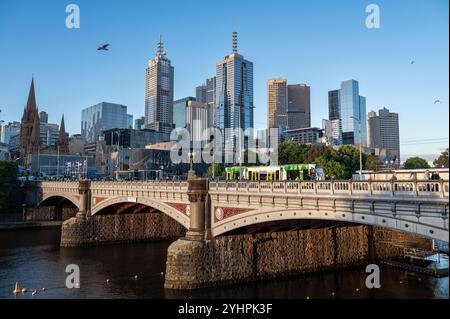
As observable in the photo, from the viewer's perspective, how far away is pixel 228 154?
198250 millimetres

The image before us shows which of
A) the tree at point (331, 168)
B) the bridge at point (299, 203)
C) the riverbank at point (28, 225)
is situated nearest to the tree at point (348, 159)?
the tree at point (331, 168)

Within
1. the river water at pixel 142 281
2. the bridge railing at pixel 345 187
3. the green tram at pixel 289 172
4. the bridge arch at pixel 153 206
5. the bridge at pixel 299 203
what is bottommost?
the river water at pixel 142 281

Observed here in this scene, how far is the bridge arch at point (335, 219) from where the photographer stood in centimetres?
2069

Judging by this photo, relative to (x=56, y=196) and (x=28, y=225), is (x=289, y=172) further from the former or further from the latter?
(x=56, y=196)

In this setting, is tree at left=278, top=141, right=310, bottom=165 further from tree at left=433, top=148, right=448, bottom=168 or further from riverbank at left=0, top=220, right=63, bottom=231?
riverbank at left=0, top=220, right=63, bottom=231

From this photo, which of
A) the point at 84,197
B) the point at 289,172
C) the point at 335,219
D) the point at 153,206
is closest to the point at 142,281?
the point at 153,206

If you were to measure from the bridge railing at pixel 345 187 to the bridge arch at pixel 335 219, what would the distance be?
1.38 m

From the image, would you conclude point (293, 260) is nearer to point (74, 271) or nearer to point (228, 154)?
point (74, 271)

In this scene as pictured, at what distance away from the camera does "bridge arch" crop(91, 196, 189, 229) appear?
40.7 metres

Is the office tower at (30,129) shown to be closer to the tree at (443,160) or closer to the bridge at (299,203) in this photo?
the bridge at (299,203)

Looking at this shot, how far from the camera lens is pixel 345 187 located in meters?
25.4

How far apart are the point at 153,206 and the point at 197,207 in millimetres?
12006

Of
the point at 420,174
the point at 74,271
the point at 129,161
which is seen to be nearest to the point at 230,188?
the point at 420,174
